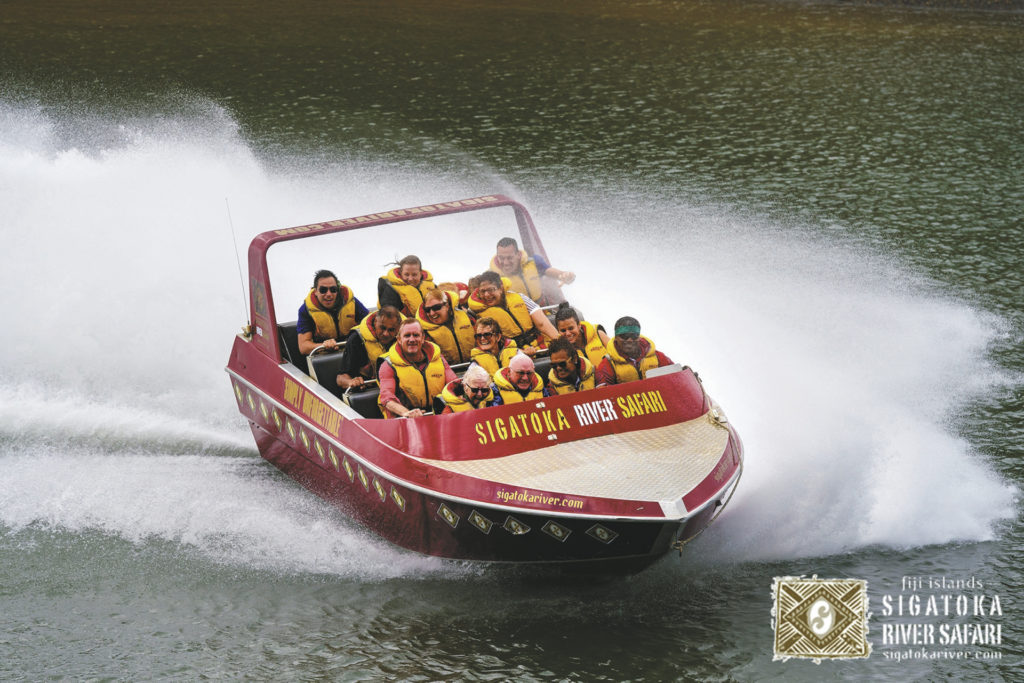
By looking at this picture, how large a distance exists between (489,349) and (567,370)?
63 cm

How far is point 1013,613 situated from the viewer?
712 centimetres

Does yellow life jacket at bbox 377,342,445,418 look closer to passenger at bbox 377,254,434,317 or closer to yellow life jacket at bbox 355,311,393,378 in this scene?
yellow life jacket at bbox 355,311,393,378

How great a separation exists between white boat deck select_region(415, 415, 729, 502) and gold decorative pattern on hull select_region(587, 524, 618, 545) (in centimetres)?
18

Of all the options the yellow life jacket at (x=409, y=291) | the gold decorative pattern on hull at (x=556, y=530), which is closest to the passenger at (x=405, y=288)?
the yellow life jacket at (x=409, y=291)

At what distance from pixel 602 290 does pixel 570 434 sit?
17.3ft

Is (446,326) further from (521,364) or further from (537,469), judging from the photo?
(537,469)

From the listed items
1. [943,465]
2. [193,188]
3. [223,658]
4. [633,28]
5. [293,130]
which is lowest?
[223,658]

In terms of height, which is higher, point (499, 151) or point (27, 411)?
point (499, 151)

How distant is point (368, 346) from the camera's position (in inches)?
332

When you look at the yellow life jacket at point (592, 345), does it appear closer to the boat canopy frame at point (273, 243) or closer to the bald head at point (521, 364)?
the bald head at point (521, 364)

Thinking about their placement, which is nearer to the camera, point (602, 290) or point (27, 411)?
point (27, 411)

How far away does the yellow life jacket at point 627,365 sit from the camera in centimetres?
789

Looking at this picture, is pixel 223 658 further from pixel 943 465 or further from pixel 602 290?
pixel 602 290

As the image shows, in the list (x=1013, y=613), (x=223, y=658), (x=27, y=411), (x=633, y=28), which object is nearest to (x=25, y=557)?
(x=223, y=658)
